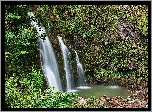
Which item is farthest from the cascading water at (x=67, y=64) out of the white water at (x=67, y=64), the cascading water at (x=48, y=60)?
the cascading water at (x=48, y=60)

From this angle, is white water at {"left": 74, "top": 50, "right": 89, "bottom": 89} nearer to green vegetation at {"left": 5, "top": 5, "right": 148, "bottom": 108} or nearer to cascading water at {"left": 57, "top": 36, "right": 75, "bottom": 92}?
green vegetation at {"left": 5, "top": 5, "right": 148, "bottom": 108}

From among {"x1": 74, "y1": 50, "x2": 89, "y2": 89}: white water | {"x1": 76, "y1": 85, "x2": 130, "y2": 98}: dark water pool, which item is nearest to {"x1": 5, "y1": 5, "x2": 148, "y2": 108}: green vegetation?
{"x1": 74, "y1": 50, "x2": 89, "y2": 89}: white water

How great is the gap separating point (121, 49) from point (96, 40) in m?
0.76

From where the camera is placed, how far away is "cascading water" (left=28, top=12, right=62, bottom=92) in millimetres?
7449

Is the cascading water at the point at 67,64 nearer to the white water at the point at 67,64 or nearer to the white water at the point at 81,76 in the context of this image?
the white water at the point at 67,64

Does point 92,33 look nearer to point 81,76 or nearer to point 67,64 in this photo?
point 67,64

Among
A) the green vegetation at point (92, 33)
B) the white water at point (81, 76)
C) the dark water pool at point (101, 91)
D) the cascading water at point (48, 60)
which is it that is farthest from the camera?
the white water at point (81, 76)

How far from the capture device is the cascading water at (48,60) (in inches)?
293

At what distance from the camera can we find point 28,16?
736 centimetres
